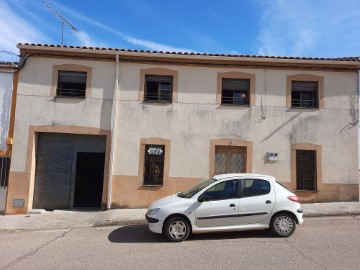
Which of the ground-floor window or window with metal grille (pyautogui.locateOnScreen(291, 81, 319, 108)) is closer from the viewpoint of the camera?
the ground-floor window

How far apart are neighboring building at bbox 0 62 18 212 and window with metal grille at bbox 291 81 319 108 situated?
9.68 meters

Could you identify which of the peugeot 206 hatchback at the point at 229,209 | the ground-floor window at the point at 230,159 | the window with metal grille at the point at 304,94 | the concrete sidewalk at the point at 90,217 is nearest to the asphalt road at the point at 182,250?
the peugeot 206 hatchback at the point at 229,209

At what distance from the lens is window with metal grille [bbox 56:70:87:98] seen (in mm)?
11297

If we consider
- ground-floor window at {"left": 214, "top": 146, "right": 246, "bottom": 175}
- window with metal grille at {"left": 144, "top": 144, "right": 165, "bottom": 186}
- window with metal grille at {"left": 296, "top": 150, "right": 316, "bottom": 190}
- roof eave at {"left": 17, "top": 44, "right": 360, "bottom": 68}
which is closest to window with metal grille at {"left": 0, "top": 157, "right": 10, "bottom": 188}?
roof eave at {"left": 17, "top": 44, "right": 360, "bottom": 68}

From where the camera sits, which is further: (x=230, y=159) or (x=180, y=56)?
A: (x=230, y=159)

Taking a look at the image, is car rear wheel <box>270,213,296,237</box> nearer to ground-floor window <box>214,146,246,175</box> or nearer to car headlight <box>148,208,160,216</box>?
car headlight <box>148,208,160,216</box>

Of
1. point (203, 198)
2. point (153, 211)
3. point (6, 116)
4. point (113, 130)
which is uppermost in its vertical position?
point (6, 116)

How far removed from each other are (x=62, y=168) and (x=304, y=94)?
8971 mm

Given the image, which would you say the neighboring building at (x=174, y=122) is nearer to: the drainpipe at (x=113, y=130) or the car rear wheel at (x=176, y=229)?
the drainpipe at (x=113, y=130)

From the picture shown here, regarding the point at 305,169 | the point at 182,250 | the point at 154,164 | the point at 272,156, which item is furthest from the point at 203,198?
the point at 305,169

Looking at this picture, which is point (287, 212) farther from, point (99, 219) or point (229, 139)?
point (99, 219)

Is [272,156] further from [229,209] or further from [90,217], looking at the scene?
[90,217]

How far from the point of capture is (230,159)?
448 inches

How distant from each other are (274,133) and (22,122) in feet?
28.2
